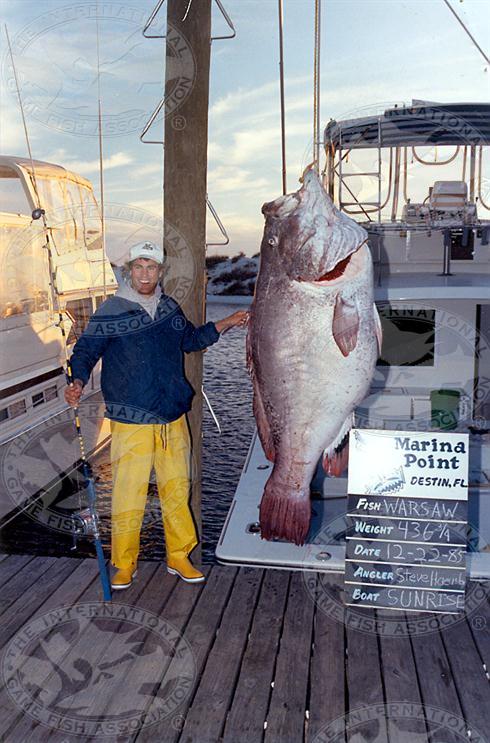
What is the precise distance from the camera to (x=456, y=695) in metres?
3.12

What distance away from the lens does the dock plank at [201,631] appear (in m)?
2.90

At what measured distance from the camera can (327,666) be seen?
333 cm

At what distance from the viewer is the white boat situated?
919cm

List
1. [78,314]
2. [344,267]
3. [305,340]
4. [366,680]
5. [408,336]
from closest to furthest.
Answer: [344,267]
[305,340]
[366,680]
[408,336]
[78,314]

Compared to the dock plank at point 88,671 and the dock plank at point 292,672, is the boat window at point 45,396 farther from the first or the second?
the dock plank at point 292,672

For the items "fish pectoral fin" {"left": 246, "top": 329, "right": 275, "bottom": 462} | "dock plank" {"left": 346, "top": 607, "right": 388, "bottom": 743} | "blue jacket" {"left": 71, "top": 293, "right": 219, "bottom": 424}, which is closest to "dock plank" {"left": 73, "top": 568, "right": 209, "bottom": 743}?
"dock plank" {"left": 346, "top": 607, "right": 388, "bottom": 743}

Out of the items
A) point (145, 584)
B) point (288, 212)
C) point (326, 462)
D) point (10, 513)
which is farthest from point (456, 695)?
point (10, 513)

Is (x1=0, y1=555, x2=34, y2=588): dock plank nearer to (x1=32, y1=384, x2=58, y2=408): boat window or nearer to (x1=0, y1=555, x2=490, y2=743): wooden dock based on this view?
(x1=0, y1=555, x2=490, y2=743): wooden dock

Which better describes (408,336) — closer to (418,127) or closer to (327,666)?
(418,127)

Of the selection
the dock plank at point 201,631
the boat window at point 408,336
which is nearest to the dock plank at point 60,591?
the dock plank at point 201,631

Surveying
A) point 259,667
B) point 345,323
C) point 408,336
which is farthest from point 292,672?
point 408,336

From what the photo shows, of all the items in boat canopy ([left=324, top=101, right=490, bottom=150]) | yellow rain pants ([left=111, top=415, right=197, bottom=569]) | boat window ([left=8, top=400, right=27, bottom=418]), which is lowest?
boat window ([left=8, top=400, right=27, bottom=418])

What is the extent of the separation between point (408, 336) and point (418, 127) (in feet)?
10.0

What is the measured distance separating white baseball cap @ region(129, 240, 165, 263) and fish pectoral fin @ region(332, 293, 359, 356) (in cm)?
164
